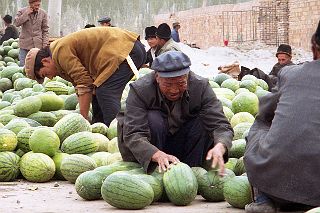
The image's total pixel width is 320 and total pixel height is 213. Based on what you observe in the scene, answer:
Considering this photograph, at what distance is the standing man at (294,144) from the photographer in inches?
141

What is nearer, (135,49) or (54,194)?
(54,194)

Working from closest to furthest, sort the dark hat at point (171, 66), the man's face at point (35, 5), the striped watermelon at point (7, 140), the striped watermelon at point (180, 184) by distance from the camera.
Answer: the striped watermelon at point (180, 184), the dark hat at point (171, 66), the striped watermelon at point (7, 140), the man's face at point (35, 5)

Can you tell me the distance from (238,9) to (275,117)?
942 inches

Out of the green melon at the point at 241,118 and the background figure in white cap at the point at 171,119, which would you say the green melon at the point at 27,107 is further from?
the background figure in white cap at the point at 171,119

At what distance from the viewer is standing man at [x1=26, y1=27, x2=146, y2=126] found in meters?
6.52

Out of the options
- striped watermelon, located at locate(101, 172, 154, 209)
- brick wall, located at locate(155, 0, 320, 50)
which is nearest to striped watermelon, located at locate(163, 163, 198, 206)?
striped watermelon, located at locate(101, 172, 154, 209)

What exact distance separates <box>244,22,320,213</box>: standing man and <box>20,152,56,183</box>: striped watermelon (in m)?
2.11

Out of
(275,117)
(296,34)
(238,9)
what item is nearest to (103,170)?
(275,117)

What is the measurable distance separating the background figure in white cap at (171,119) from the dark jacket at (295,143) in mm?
559

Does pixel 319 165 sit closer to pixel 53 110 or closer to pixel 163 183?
pixel 163 183

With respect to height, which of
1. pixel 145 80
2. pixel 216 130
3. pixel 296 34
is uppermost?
pixel 145 80

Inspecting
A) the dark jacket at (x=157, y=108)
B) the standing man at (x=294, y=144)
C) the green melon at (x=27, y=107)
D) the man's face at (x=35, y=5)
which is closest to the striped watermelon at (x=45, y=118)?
the green melon at (x=27, y=107)

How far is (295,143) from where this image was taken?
3.58 meters

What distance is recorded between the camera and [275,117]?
12.2 ft
